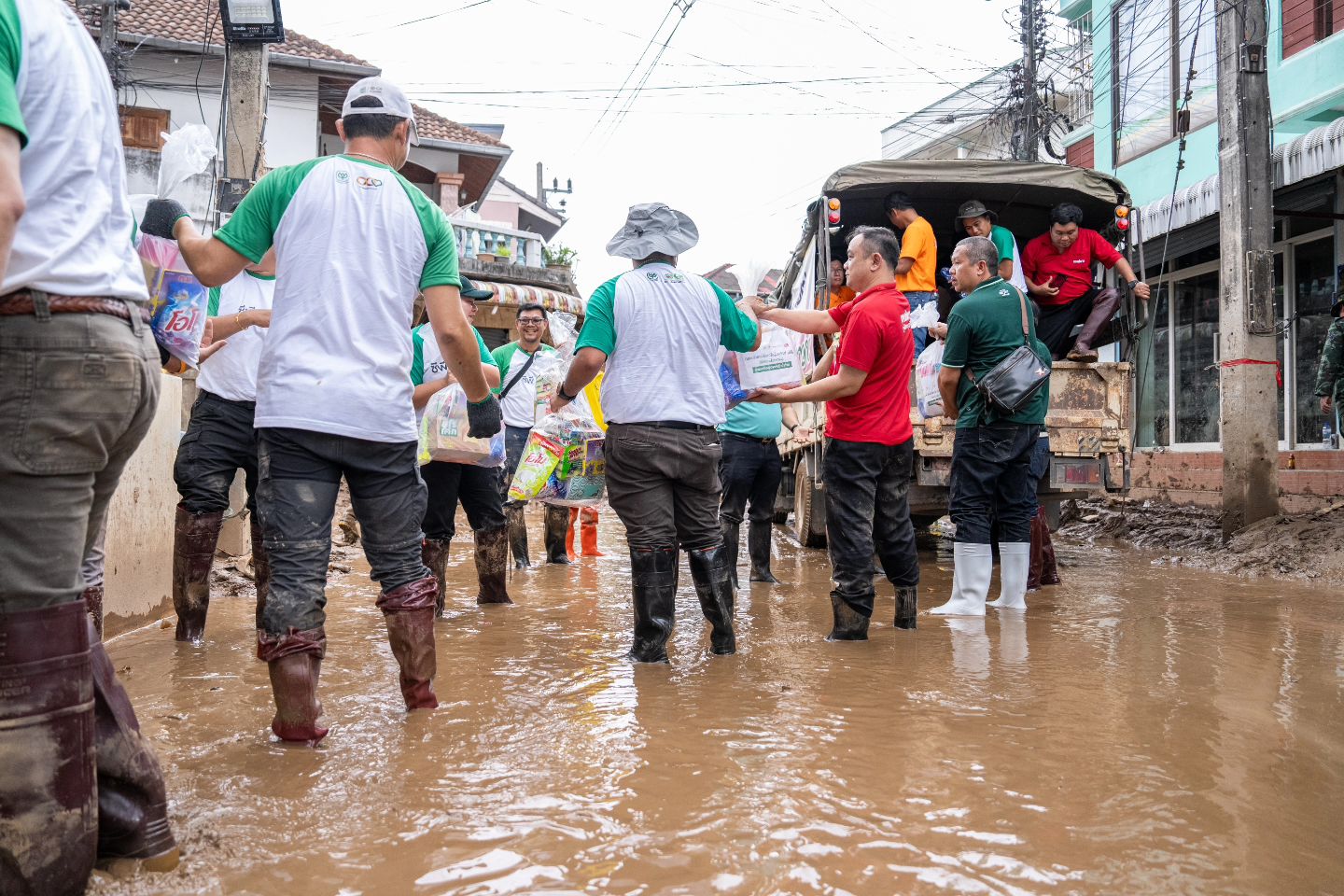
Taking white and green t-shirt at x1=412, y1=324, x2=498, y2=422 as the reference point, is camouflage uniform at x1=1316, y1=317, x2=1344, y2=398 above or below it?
above

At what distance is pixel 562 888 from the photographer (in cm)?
219

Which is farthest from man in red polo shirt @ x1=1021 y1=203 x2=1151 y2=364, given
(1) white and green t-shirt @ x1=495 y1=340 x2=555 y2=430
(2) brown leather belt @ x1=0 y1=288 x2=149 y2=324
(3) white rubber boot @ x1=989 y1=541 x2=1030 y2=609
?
(2) brown leather belt @ x1=0 y1=288 x2=149 y2=324

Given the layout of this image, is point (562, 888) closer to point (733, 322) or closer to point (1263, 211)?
point (733, 322)

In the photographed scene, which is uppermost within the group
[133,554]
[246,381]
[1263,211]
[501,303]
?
[501,303]

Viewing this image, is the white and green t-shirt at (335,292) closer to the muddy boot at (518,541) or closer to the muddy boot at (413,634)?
the muddy boot at (413,634)

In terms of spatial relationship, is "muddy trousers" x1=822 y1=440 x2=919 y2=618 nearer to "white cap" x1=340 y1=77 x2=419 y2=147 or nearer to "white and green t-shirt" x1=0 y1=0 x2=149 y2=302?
"white cap" x1=340 y1=77 x2=419 y2=147

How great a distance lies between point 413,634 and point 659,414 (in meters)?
1.48

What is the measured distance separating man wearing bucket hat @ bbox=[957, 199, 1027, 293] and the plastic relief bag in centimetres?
422

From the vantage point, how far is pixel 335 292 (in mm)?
3258

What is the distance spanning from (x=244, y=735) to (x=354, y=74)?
20049mm

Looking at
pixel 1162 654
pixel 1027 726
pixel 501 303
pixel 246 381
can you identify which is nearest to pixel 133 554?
pixel 246 381

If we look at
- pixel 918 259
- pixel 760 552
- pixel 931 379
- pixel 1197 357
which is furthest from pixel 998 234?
pixel 1197 357

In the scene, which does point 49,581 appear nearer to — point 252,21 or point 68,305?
point 68,305

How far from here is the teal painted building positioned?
34.6 feet
